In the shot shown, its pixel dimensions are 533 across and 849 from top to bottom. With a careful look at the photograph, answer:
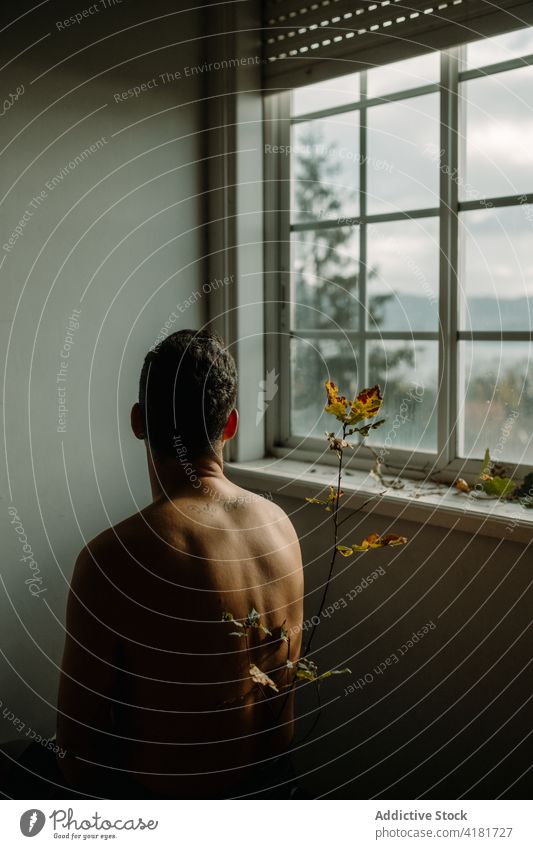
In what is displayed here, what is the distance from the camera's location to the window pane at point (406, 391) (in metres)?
1.88

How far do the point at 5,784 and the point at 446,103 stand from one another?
5.35 feet

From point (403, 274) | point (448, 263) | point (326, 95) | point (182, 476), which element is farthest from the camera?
point (326, 95)

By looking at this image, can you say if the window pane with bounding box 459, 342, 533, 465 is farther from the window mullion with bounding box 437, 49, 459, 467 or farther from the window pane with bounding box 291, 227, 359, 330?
the window pane with bounding box 291, 227, 359, 330

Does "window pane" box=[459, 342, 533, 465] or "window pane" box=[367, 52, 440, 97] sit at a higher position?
"window pane" box=[367, 52, 440, 97]

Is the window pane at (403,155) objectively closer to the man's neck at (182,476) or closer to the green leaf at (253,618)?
the man's neck at (182,476)

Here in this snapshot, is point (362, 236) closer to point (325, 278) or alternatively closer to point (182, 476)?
point (325, 278)

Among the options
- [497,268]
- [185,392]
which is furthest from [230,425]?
[497,268]

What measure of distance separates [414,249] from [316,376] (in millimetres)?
444

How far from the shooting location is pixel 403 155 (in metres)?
1.89

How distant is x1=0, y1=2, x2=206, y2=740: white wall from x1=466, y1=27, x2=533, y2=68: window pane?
2.37ft

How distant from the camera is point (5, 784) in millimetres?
1276

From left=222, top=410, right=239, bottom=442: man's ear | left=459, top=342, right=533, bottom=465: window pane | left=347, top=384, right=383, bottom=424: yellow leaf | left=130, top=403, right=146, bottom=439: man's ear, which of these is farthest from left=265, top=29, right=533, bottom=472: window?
left=130, top=403, right=146, bottom=439: man's ear

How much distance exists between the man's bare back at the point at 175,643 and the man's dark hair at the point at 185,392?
0.08 m

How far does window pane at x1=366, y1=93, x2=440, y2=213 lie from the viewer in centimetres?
184
